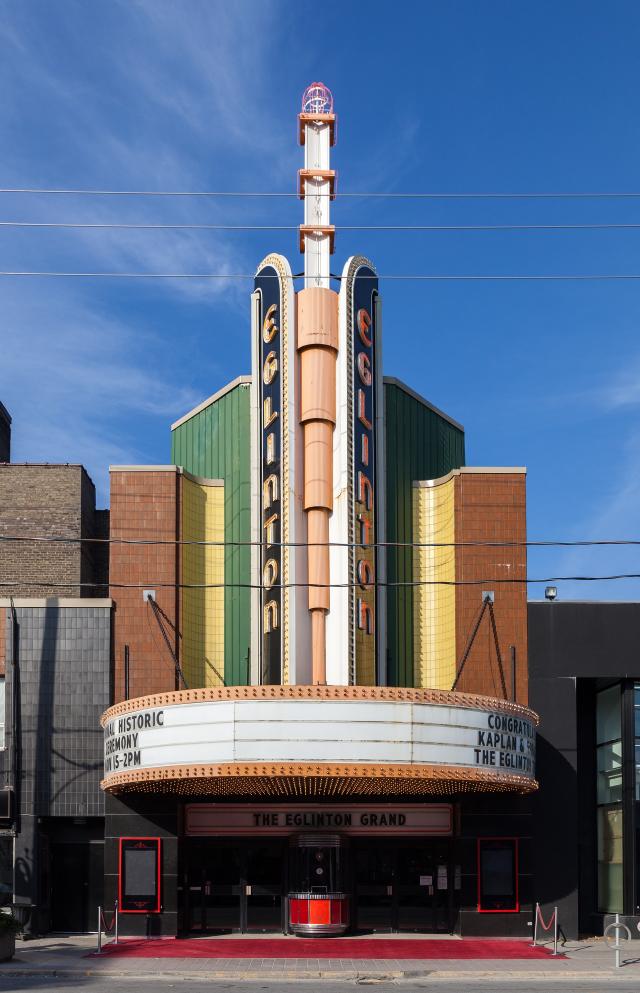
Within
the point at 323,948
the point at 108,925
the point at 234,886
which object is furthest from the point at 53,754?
the point at 323,948

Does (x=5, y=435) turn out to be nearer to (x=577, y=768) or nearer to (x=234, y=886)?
(x=234, y=886)

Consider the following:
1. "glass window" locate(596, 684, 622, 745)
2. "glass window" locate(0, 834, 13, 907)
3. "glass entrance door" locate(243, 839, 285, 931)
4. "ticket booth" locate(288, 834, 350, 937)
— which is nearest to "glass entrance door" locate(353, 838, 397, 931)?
"ticket booth" locate(288, 834, 350, 937)

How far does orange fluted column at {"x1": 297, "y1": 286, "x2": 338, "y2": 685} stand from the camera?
30.4m

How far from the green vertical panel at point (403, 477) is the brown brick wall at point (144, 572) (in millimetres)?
5200

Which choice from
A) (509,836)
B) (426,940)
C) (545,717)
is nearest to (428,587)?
(545,717)

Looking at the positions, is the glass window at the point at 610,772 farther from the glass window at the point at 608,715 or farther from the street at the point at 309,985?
the street at the point at 309,985

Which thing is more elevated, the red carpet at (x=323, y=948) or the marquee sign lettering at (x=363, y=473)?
the marquee sign lettering at (x=363, y=473)

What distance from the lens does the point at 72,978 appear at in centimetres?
2433

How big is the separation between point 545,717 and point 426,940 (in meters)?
5.72

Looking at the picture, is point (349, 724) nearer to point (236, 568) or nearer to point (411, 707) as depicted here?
point (411, 707)

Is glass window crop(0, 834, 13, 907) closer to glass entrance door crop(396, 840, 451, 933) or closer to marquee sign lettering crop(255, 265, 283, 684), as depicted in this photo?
marquee sign lettering crop(255, 265, 283, 684)

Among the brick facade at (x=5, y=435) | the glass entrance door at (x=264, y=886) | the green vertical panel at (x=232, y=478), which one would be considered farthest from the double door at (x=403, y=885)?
the brick facade at (x=5, y=435)

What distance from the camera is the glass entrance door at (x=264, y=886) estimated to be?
101ft

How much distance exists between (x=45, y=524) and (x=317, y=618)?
10.1 m
